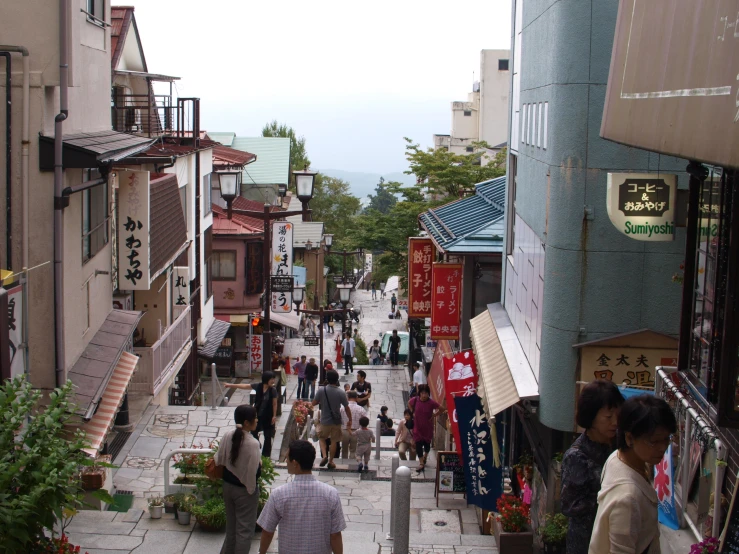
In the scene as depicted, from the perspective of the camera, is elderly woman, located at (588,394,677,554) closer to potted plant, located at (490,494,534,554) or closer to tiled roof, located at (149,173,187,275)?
potted plant, located at (490,494,534,554)

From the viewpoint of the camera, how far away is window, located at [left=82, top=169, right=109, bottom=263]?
45.4ft

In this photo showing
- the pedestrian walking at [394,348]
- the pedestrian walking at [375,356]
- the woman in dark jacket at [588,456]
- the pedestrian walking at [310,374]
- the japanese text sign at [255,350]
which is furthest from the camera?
the pedestrian walking at [375,356]

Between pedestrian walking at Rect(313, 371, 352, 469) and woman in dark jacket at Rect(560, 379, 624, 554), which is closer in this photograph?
woman in dark jacket at Rect(560, 379, 624, 554)

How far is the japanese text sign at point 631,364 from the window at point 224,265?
2597 centimetres

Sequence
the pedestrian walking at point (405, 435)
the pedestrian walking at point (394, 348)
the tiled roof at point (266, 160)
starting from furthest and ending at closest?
1. the tiled roof at point (266, 160)
2. the pedestrian walking at point (394, 348)
3. the pedestrian walking at point (405, 435)

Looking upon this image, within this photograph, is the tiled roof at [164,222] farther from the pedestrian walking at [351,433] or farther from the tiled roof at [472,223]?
the tiled roof at [472,223]

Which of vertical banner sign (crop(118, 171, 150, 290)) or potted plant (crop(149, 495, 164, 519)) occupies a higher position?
vertical banner sign (crop(118, 171, 150, 290))

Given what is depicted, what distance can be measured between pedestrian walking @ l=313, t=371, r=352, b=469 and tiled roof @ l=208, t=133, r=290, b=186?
39.7 meters

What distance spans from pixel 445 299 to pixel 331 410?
17.1 feet

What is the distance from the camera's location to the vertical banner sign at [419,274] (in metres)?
22.8

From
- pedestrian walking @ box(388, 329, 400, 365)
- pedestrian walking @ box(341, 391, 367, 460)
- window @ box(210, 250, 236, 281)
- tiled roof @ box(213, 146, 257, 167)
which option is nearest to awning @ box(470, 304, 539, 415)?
pedestrian walking @ box(341, 391, 367, 460)

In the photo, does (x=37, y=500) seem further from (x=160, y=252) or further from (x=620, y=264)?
(x=160, y=252)

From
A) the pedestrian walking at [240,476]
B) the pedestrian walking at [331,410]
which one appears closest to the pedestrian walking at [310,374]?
the pedestrian walking at [331,410]

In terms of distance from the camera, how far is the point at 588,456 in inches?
229
